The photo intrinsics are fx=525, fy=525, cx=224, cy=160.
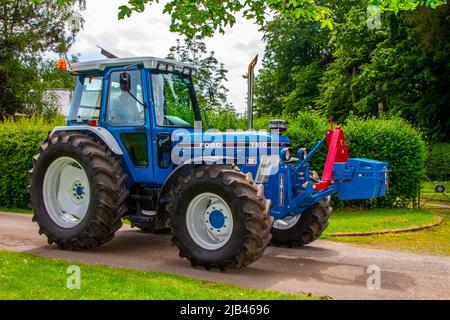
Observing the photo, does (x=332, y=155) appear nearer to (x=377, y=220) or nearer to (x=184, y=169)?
(x=184, y=169)

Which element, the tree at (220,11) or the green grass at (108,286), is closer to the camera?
the green grass at (108,286)

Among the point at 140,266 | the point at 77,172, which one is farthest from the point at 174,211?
the point at 77,172

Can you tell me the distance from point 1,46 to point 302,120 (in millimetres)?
18288

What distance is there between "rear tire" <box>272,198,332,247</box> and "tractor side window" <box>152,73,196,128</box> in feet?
7.49

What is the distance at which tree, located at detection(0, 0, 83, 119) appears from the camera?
85.2 ft

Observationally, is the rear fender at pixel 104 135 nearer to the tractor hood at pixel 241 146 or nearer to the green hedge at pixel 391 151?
the tractor hood at pixel 241 146

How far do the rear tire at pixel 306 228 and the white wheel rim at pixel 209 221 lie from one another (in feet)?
6.10

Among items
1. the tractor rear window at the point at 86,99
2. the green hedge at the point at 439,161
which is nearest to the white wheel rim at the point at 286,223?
the tractor rear window at the point at 86,99

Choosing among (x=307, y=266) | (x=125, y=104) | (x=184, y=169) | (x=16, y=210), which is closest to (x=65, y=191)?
(x=125, y=104)

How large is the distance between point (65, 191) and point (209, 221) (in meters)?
2.90

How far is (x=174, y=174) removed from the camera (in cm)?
730

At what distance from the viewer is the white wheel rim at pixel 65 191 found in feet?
27.1

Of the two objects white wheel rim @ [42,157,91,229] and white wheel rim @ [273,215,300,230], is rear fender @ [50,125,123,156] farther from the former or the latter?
white wheel rim @ [273,215,300,230]

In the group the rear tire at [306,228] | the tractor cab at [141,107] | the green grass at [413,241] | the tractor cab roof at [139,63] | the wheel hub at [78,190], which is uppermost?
the tractor cab roof at [139,63]
